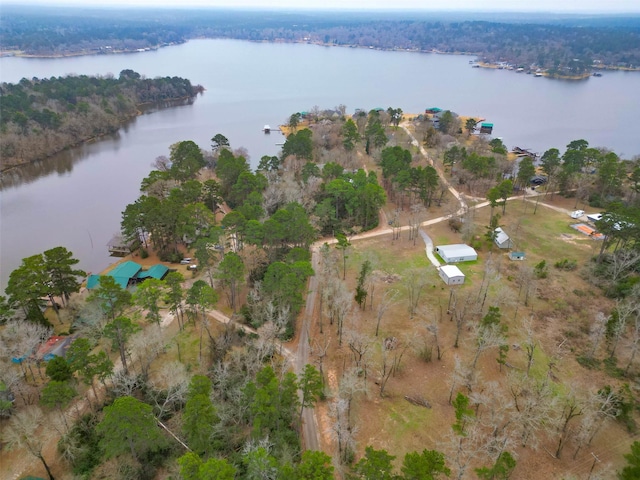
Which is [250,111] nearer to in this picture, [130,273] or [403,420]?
[130,273]

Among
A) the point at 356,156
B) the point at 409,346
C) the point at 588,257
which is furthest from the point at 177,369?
the point at 356,156

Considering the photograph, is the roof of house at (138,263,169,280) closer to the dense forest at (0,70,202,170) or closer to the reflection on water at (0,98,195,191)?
the reflection on water at (0,98,195,191)

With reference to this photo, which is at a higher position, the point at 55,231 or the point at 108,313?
the point at 108,313

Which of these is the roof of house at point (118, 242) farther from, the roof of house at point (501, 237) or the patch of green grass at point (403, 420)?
the roof of house at point (501, 237)

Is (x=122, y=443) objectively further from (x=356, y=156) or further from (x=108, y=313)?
(x=356, y=156)

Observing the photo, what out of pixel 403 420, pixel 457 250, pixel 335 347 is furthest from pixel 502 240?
pixel 403 420

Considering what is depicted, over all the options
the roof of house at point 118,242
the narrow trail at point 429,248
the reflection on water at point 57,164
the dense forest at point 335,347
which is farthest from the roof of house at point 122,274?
the reflection on water at point 57,164
